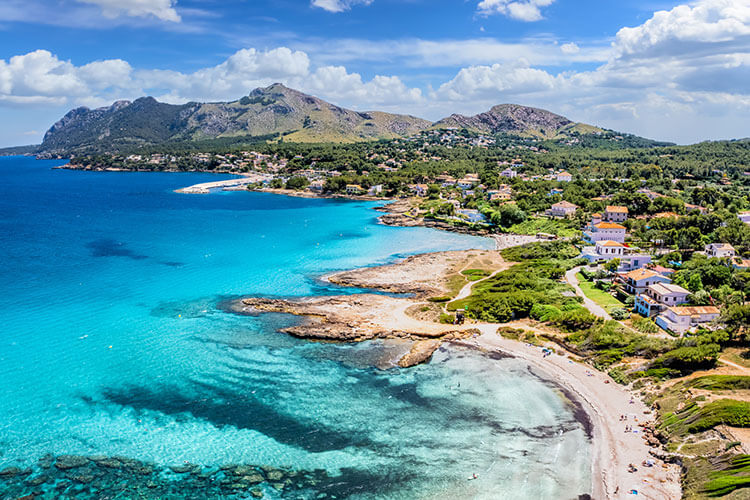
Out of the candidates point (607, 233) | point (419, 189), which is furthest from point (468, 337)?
point (419, 189)

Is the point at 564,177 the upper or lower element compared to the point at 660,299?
upper

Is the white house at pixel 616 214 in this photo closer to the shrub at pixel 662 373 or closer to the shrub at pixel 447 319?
Result: the shrub at pixel 447 319

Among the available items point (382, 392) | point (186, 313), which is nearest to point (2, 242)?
point (186, 313)

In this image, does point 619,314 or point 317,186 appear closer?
point 619,314

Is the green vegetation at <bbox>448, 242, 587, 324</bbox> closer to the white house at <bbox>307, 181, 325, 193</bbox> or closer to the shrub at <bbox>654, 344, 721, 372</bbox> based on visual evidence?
the shrub at <bbox>654, 344, 721, 372</bbox>

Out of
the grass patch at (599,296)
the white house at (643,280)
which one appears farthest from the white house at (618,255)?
the white house at (643,280)

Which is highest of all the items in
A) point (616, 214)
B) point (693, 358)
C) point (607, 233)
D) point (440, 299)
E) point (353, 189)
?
point (353, 189)

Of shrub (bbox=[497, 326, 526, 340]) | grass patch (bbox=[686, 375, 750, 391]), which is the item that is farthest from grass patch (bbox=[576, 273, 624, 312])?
grass patch (bbox=[686, 375, 750, 391])

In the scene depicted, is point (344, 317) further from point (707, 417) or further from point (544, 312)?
point (707, 417)

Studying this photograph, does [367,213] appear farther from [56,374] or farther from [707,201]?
[56,374]
